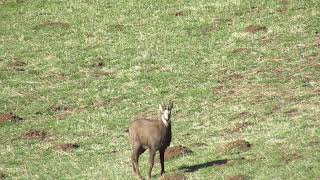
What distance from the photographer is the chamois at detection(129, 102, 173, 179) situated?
27.3 meters

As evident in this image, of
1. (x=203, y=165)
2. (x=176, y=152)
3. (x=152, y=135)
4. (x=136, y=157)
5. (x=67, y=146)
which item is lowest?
(x=67, y=146)

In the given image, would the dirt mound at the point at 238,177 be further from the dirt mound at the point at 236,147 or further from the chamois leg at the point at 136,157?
the dirt mound at the point at 236,147

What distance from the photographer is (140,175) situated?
27.7 metres

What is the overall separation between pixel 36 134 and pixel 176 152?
9.67m

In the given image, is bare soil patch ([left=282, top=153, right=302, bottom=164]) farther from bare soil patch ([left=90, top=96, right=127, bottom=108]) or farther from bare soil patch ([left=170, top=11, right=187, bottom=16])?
bare soil patch ([left=170, top=11, right=187, bottom=16])

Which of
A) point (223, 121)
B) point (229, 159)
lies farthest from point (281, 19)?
point (229, 159)

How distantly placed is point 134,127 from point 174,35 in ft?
90.6

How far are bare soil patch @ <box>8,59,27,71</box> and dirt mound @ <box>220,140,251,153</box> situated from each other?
22.7 metres

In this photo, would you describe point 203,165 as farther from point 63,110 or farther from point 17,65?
point 17,65

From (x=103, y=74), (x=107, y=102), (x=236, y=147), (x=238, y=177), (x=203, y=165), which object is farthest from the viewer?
(x=103, y=74)

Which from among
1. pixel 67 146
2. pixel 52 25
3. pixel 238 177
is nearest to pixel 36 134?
pixel 67 146

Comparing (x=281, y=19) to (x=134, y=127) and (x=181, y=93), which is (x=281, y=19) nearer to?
(x=181, y=93)

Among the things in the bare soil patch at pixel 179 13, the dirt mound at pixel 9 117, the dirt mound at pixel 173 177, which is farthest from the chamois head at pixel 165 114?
the bare soil patch at pixel 179 13

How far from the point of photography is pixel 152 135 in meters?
27.4
